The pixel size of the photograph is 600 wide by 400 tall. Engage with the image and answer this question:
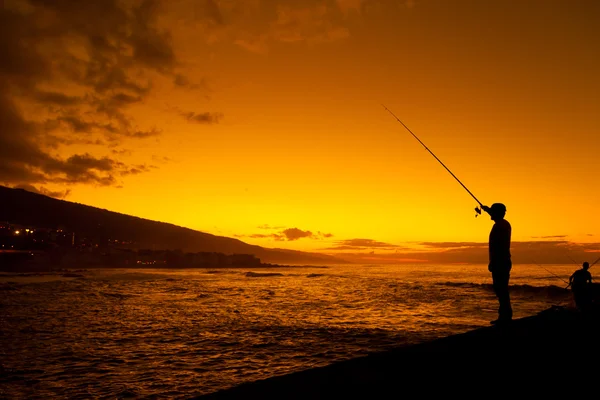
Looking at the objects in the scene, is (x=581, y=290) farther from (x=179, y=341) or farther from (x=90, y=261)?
(x=90, y=261)

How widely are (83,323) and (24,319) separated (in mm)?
3867

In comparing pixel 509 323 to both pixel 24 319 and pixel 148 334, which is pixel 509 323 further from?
pixel 24 319

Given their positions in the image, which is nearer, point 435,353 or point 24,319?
point 435,353

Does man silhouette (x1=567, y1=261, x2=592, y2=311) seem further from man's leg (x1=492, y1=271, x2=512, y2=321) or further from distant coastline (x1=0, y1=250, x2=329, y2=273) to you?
distant coastline (x1=0, y1=250, x2=329, y2=273)

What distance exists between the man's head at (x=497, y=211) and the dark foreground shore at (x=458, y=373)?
9.90 feet

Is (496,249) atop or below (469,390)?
atop

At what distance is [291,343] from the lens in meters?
16.6

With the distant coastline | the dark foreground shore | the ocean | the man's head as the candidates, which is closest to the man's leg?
the man's head

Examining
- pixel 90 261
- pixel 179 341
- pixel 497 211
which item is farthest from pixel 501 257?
pixel 90 261

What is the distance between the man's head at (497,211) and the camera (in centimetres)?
934

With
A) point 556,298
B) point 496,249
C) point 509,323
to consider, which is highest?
point 496,249

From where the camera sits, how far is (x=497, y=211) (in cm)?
934

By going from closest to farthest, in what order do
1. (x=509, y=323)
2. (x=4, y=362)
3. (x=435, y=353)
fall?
(x=435, y=353)
(x=509, y=323)
(x=4, y=362)

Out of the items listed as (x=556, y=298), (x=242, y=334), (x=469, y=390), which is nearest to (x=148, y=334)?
(x=242, y=334)
